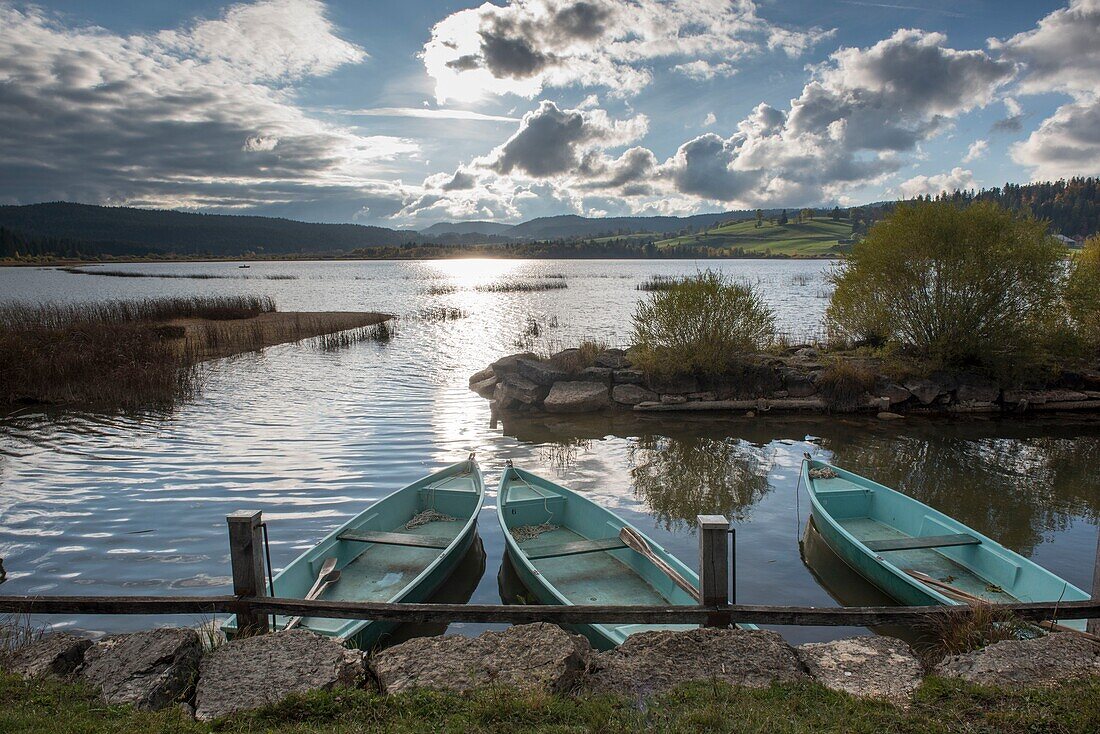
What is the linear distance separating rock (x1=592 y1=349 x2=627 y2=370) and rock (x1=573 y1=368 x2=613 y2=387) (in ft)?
1.28

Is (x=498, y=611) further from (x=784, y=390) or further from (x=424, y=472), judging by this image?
(x=784, y=390)

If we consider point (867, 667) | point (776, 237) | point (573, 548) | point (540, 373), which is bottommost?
point (573, 548)

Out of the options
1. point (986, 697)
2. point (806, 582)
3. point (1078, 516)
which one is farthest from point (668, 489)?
point (986, 697)

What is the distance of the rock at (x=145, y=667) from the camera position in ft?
14.4

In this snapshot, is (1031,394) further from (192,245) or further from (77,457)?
(192,245)

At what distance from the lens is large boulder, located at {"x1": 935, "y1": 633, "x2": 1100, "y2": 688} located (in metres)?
4.33

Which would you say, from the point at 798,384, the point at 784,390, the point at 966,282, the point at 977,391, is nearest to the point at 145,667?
the point at 784,390

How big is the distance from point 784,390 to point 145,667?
16.2 meters

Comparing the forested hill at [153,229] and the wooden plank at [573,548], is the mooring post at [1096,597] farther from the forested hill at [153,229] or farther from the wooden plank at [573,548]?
the forested hill at [153,229]

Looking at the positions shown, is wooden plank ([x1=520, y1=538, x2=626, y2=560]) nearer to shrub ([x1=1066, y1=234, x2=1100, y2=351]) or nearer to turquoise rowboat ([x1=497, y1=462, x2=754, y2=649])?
turquoise rowboat ([x1=497, y1=462, x2=754, y2=649])

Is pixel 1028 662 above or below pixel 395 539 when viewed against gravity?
above

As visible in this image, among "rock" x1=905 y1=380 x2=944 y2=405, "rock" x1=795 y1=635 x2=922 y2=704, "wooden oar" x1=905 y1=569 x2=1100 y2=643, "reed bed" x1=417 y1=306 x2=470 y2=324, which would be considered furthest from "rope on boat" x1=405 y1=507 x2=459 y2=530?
"reed bed" x1=417 y1=306 x2=470 y2=324

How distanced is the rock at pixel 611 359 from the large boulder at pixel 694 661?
13667mm

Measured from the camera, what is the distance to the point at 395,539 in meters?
7.84
